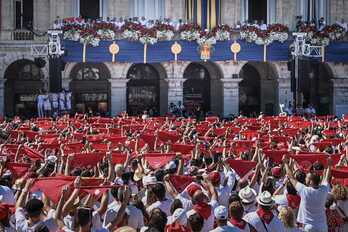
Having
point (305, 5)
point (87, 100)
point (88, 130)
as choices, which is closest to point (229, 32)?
point (305, 5)

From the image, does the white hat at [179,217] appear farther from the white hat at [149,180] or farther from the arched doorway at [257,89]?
the arched doorway at [257,89]

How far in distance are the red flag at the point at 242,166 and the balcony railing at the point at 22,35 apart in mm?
29396

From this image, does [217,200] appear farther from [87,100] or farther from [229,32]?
[87,100]

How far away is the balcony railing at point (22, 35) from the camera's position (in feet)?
134

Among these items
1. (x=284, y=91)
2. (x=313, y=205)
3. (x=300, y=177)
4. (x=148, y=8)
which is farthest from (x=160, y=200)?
(x=284, y=91)

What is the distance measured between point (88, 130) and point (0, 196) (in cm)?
1229

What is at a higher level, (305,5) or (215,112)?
(305,5)

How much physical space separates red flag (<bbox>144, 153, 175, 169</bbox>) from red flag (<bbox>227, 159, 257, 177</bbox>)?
1.73 metres

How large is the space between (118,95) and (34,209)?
109ft

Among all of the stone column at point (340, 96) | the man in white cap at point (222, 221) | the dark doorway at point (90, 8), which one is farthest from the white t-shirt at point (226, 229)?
the stone column at point (340, 96)

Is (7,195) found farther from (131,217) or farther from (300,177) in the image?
(300,177)

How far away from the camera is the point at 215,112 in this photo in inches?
1752

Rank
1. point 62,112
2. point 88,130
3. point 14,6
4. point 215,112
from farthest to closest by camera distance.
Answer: point 215,112
point 14,6
point 62,112
point 88,130

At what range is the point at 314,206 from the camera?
1035 centimetres
